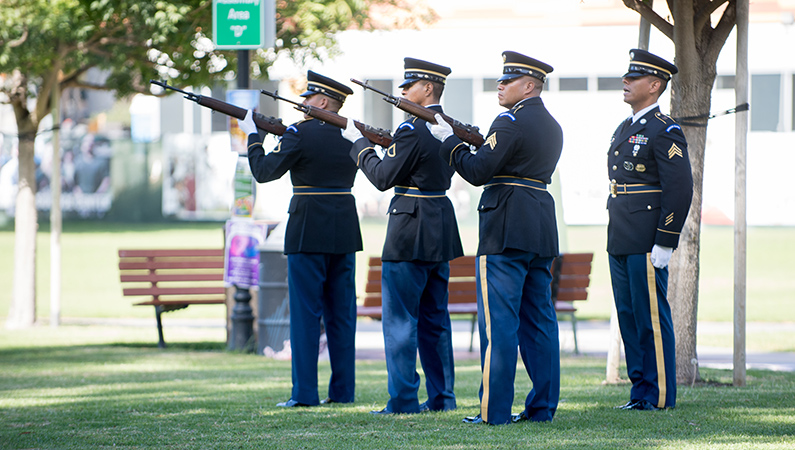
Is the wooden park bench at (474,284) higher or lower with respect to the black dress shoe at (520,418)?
higher

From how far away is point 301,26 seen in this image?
1028 centimetres

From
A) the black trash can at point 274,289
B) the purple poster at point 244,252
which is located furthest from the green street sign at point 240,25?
the black trash can at point 274,289

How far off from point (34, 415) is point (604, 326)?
25.7ft

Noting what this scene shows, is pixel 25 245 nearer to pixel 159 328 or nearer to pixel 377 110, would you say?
pixel 159 328

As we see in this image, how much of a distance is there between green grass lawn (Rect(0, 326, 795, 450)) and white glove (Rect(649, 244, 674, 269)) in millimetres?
804

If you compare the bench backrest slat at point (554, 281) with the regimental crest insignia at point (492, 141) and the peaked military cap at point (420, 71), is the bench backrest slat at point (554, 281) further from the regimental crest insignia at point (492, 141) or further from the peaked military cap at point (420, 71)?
the regimental crest insignia at point (492, 141)

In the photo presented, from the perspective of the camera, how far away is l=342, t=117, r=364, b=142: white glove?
543 cm

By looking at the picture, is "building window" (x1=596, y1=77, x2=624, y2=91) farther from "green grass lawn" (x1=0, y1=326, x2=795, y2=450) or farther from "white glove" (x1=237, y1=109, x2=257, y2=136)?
"white glove" (x1=237, y1=109, x2=257, y2=136)

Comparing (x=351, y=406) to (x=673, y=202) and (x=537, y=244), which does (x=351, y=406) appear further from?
(x=673, y=202)

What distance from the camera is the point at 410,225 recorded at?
526cm

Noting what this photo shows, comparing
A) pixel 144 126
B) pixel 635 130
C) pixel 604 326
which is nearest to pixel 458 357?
pixel 604 326

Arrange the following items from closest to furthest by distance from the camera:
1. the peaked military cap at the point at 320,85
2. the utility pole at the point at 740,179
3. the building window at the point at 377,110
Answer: the peaked military cap at the point at 320,85, the utility pole at the point at 740,179, the building window at the point at 377,110

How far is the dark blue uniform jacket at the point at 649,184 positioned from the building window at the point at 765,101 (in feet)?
79.5

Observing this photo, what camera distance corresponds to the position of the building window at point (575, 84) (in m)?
26.5
